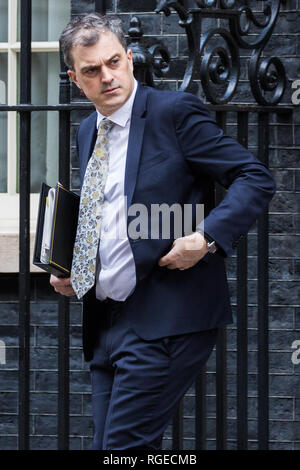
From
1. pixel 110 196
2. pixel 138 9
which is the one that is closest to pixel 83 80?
pixel 110 196

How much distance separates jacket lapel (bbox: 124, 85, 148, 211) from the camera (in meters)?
3.07

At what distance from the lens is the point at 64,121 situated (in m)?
3.71

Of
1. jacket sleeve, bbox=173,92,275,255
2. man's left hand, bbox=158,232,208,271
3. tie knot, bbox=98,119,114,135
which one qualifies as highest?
tie knot, bbox=98,119,114,135

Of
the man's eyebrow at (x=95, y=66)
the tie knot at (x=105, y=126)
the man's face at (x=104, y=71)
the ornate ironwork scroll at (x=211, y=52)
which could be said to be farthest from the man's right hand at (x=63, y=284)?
the ornate ironwork scroll at (x=211, y=52)

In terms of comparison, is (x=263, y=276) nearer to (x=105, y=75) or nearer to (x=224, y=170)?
(x=224, y=170)

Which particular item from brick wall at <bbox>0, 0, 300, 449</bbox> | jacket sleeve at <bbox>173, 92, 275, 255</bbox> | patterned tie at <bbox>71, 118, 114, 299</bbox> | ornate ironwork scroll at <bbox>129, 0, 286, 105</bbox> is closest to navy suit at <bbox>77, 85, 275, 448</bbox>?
jacket sleeve at <bbox>173, 92, 275, 255</bbox>

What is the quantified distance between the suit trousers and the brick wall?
70.7 inches

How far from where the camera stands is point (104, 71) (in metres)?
3.04

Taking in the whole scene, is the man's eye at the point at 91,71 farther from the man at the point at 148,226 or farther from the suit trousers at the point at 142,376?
the suit trousers at the point at 142,376

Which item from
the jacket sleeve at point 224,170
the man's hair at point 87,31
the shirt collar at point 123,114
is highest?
the man's hair at point 87,31

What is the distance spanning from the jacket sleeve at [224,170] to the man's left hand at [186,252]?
4 centimetres

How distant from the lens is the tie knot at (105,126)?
10.4 feet

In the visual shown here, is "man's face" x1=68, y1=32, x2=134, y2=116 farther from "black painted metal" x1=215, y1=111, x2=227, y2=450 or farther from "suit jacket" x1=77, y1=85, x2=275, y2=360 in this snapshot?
"black painted metal" x1=215, y1=111, x2=227, y2=450
